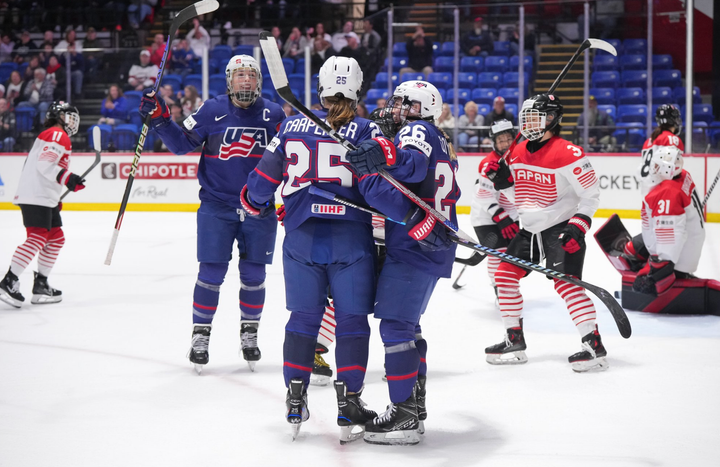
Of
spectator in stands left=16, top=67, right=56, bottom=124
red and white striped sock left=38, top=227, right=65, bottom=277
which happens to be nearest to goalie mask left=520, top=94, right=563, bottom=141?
red and white striped sock left=38, top=227, right=65, bottom=277

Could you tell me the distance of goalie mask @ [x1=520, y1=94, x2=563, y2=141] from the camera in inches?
154

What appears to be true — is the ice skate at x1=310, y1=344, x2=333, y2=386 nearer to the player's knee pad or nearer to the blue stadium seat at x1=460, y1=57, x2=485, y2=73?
the player's knee pad

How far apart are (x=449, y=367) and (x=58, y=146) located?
3230 millimetres

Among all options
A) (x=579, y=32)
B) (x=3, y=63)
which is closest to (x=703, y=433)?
(x=579, y=32)

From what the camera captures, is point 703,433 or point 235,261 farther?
point 235,261

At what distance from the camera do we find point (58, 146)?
5555 millimetres

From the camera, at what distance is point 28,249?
550 centimetres

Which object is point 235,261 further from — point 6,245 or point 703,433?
point 703,433

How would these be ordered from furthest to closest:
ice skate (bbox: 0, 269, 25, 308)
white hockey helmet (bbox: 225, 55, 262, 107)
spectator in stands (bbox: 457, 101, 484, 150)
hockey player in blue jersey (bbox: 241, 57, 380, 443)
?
1. spectator in stands (bbox: 457, 101, 484, 150)
2. ice skate (bbox: 0, 269, 25, 308)
3. white hockey helmet (bbox: 225, 55, 262, 107)
4. hockey player in blue jersey (bbox: 241, 57, 380, 443)

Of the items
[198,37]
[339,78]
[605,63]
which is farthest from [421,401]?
[198,37]

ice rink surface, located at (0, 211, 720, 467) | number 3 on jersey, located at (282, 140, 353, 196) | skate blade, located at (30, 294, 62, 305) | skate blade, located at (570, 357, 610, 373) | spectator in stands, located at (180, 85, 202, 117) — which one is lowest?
ice rink surface, located at (0, 211, 720, 467)

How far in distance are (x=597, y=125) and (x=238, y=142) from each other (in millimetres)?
7585

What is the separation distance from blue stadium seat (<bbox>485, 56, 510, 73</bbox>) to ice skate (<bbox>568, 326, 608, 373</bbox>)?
7.83 m

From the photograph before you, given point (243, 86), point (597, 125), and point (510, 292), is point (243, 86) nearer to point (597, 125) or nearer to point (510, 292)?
point (510, 292)
